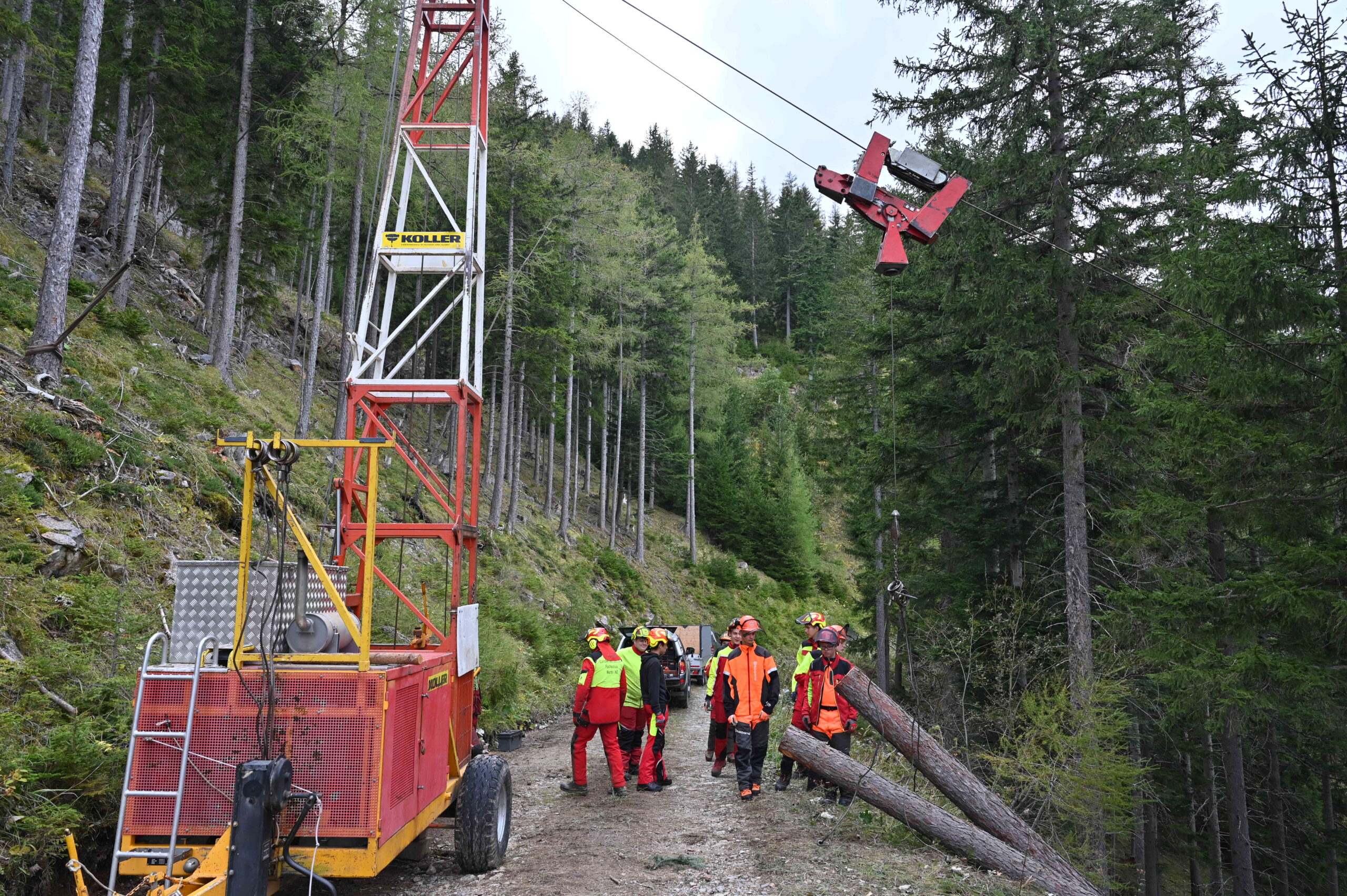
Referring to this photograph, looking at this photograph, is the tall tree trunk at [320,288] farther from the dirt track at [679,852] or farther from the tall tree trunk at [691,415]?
the tall tree trunk at [691,415]

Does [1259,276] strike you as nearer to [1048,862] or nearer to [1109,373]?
[1109,373]

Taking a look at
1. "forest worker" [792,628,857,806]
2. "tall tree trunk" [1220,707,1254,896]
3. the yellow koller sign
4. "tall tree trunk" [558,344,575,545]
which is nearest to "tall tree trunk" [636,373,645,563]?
"tall tree trunk" [558,344,575,545]

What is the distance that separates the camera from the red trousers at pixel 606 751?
1034 cm

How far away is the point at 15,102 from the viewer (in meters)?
25.4

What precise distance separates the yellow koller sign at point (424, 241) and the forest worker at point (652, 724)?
5.57 meters

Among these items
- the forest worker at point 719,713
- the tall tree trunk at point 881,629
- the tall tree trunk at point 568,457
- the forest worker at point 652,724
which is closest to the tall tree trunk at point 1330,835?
the tall tree trunk at point 881,629

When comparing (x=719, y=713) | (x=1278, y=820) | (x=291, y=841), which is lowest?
(x=1278, y=820)

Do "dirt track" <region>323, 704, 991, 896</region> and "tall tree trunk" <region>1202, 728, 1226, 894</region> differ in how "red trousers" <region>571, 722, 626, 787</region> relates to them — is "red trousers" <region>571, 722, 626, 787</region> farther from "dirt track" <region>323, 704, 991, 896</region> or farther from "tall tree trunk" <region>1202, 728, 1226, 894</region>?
"tall tree trunk" <region>1202, 728, 1226, 894</region>

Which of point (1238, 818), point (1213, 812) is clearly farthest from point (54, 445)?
point (1213, 812)

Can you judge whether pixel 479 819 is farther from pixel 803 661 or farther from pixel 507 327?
pixel 507 327

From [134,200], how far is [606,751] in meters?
19.9

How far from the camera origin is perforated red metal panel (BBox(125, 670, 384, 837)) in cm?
497

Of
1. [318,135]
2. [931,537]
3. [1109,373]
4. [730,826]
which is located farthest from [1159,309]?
[318,135]

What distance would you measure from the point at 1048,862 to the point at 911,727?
174 centimetres
